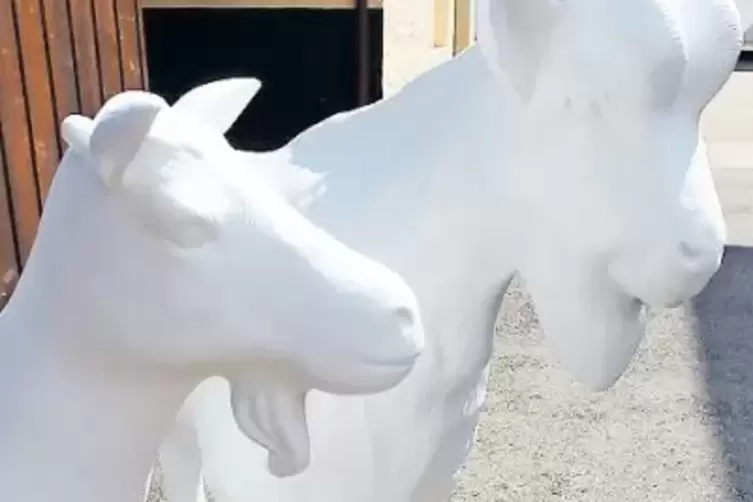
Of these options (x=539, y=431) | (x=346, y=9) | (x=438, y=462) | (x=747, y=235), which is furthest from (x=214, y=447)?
(x=747, y=235)

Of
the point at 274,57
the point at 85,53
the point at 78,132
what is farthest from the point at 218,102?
the point at 274,57

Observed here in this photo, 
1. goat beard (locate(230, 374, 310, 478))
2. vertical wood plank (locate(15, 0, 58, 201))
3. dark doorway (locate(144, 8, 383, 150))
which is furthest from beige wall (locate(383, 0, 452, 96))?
goat beard (locate(230, 374, 310, 478))

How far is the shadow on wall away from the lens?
1390 mm

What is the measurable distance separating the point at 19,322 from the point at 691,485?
3.20 feet

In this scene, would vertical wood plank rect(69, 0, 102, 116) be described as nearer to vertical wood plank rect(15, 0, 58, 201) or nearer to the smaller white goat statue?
vertical wood plank rect(15, 0, 58, 201)

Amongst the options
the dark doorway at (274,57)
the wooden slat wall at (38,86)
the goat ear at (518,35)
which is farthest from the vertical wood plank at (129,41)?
the goat ear at (518,35)

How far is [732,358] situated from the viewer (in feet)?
5.45

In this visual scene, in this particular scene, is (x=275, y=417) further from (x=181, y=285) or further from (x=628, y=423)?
(x=628, y=423)

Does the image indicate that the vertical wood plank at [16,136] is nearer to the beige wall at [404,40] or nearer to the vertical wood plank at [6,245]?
the vertical wood plank at [6,245]

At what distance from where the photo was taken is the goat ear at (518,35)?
596mm

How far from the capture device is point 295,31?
2.10 metres

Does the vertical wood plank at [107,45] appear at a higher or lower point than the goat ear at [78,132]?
lower

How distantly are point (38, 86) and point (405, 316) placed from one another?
999mm

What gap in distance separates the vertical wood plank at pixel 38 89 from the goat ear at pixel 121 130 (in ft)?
3.03
